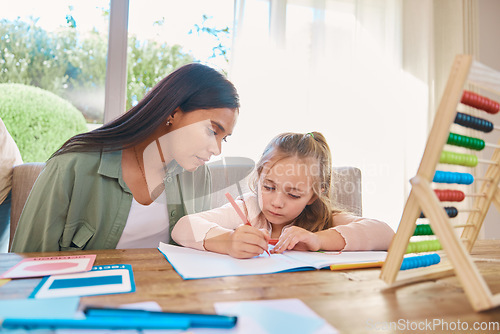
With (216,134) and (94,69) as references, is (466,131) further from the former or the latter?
(94,69)

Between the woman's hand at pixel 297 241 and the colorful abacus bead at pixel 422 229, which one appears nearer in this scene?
the colorful abacus bead at pixel 422 229

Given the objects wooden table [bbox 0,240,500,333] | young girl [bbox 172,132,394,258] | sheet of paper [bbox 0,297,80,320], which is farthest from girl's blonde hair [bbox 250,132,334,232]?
sheet of paper [bbox 0,297,80,320]

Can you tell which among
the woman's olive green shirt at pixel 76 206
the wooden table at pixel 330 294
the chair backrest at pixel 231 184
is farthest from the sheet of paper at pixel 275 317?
the chair backrest at pixel 231 184

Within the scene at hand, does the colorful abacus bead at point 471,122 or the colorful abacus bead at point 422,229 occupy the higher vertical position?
the colorful abacus bead at point 471,122

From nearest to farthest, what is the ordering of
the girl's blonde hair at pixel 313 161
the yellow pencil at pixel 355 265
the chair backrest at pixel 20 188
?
the yellow pencil at pixel 355 265
the girl's blonde hair at pixel 313 161
the chair backrest at pixel 20 188

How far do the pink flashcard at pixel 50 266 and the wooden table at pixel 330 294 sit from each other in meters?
0.03

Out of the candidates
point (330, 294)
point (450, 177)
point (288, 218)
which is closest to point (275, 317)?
point (330, 294)

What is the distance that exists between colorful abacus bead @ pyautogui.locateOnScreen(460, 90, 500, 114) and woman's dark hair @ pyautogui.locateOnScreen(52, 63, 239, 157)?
0.76m

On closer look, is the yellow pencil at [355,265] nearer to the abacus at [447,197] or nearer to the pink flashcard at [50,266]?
the abacus at [447,197]

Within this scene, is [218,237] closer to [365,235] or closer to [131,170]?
[365,235]

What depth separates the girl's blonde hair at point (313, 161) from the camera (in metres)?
1.25

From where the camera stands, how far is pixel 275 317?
42 centimetres

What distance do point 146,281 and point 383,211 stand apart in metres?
2.36

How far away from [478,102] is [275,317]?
0.49 m
